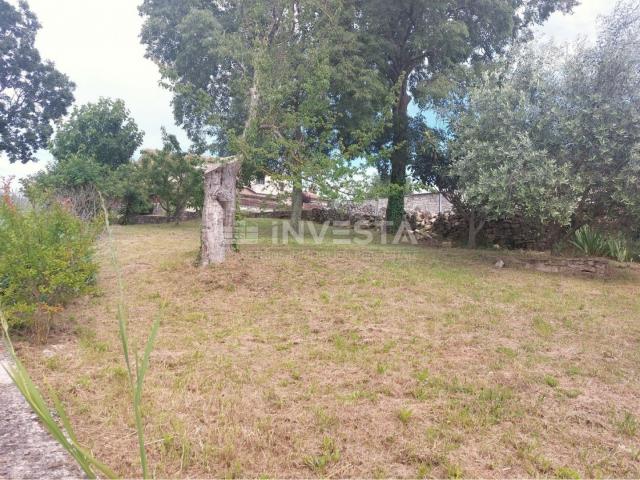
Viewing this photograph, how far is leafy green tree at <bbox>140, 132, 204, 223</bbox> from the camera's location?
56.0 ft

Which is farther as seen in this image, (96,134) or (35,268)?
(96,134)

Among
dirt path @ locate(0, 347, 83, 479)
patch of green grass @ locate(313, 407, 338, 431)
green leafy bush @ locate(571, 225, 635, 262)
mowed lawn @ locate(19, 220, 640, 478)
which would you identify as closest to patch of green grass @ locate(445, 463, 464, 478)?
mowed lawn @ locate(19, 220, 640, 478)

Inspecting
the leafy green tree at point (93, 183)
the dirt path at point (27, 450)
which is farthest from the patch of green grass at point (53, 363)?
the leafy green tree at point (93, 183)

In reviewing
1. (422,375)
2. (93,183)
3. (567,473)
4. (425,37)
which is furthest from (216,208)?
(93,183)

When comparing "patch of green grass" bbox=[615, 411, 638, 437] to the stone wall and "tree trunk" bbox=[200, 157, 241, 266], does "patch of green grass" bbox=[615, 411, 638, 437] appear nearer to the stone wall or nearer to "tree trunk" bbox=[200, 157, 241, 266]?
"tree trunk" bbox=[200, 157, 241, 266]

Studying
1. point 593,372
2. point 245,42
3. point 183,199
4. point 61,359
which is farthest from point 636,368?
point 183,199

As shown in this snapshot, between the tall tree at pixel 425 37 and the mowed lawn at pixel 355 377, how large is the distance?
21.5 ft

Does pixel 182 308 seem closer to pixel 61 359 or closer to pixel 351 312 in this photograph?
pixel 61 359

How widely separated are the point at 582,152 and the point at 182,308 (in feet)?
28.6

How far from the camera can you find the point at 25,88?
2406 centimetres

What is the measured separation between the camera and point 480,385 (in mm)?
3605

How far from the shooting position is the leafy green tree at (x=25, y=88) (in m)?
22.8

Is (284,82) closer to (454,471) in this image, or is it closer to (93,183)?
(454,471)

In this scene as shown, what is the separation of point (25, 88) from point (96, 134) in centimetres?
879
